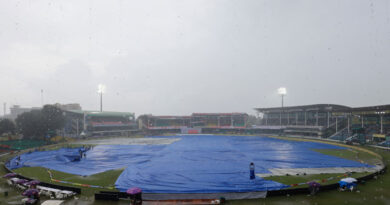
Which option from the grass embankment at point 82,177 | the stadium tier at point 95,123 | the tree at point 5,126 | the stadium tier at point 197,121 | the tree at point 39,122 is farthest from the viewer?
the stadium tier at point 197,121

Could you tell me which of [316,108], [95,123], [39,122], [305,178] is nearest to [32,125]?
[39,122]

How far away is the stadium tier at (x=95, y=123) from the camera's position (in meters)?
84.0

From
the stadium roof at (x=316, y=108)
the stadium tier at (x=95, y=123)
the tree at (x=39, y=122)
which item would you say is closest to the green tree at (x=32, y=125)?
the tree at (x=39, y=122)

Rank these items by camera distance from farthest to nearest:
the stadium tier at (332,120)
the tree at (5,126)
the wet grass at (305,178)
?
the tree at (5,126), the stadium tier at (332,120), the wet grass at (305,178)

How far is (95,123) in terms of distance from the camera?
3455 inches

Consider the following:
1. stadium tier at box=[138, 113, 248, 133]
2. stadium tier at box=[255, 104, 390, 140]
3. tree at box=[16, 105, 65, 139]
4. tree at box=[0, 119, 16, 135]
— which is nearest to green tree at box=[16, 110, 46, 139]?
tree at box=[16, 105, 65, 139]

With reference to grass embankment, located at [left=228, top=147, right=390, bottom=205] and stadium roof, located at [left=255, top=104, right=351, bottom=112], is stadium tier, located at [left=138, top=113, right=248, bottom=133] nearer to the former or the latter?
stadium roof, located at [left=255, top=104, right=351, bottom=112]

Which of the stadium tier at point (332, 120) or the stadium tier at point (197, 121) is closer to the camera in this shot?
the stadium tier at point (332, 120)

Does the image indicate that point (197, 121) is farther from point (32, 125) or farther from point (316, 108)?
point (32, 125)

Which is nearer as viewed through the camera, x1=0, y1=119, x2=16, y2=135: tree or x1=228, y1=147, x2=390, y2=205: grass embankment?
x1=228, y1=147, x2=390, y2=205: grass embankment

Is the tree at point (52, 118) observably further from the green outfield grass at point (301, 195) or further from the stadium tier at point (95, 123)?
the green outfield grass at point (301, 195)

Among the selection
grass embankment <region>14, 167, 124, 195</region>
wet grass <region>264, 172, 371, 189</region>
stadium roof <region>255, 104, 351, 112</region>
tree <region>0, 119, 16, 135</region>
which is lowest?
grass embankment <region>14, 167, 124, 195</region>

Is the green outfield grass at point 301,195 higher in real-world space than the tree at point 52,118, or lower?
lower

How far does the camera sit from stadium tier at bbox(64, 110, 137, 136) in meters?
84.0
